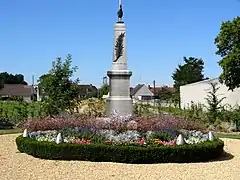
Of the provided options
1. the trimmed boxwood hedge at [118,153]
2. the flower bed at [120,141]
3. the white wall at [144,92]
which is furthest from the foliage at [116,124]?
the white wall at [144,92]

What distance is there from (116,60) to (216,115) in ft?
34.4

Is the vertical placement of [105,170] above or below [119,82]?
below

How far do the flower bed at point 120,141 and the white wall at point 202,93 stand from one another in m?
28.3

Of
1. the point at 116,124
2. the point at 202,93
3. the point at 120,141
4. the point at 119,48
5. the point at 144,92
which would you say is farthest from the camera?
the point at 144,92

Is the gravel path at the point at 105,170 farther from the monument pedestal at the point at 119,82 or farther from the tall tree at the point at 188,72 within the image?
the tall tree at the point at 188,72

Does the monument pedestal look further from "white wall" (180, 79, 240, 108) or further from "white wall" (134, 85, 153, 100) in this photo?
"white wall" (134, 85, 153, 100)

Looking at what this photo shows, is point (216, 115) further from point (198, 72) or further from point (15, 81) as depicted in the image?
point (15, 81)

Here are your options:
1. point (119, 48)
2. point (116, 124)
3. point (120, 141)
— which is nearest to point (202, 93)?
point (119, 48)

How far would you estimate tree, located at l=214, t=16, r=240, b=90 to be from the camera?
33562 mm

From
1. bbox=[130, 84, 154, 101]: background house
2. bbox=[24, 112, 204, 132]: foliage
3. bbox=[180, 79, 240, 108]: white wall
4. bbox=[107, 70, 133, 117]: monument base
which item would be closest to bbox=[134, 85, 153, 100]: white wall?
bbox=[130, 84, 154, 101]: background house

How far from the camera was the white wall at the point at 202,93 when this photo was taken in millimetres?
40844

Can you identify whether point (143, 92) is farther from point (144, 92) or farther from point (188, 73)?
point (188, 73)

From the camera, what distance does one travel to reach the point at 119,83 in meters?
15.8

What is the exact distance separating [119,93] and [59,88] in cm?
586
